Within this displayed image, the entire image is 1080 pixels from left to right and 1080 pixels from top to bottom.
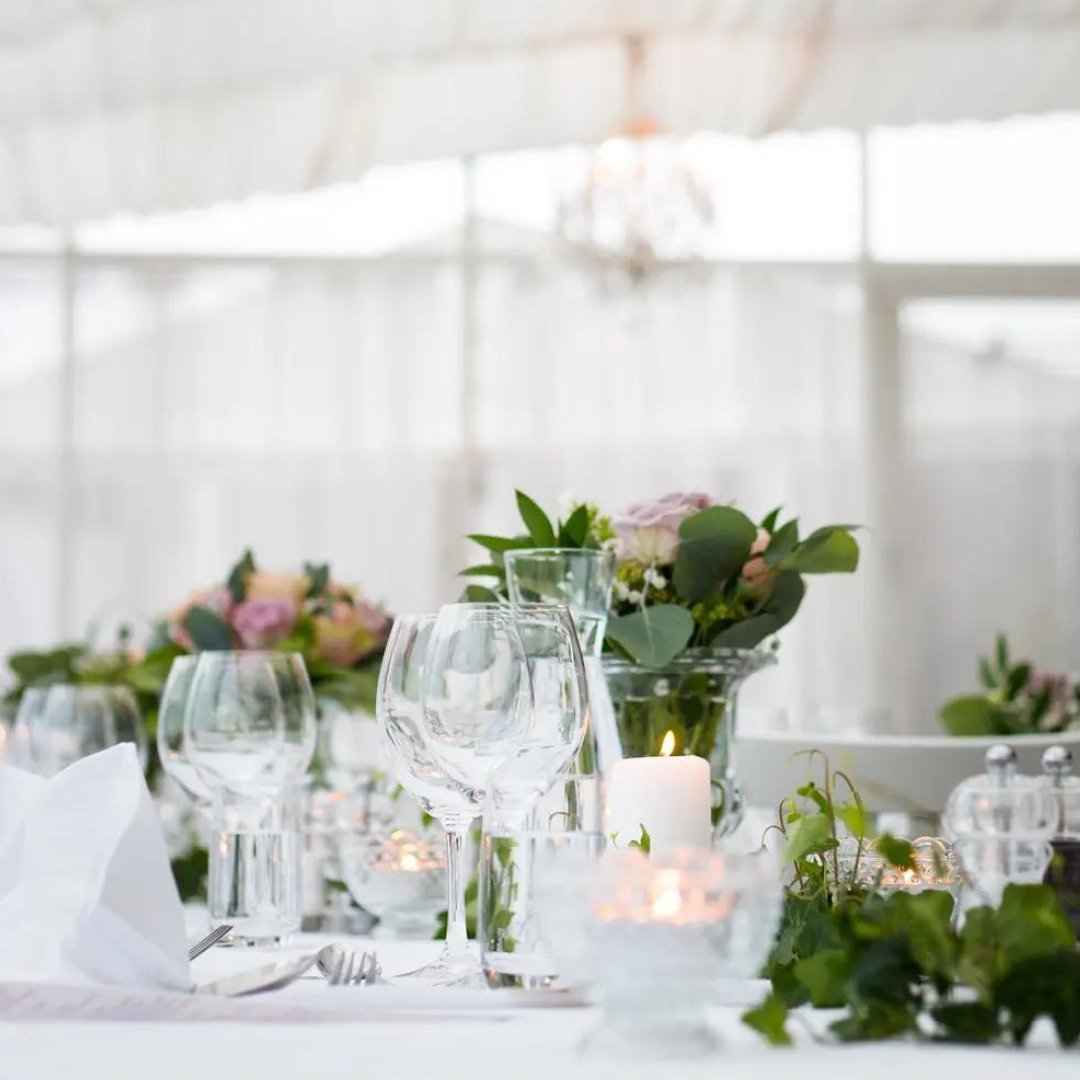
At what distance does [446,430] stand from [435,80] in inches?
86.3

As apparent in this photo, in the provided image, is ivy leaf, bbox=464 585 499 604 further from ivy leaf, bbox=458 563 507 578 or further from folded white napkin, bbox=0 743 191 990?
folded white napkin, bbox=0 743 191 990

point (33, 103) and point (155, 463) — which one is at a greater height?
point (33, 103)

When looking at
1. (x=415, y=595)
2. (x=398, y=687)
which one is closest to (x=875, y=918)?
(x=398, y=687)

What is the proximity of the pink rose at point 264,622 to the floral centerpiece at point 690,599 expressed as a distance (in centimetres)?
75

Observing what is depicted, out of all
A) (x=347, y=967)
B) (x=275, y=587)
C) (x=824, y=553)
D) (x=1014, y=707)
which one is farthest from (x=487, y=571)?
(x=1014, y=707)

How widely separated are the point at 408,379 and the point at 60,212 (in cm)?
223

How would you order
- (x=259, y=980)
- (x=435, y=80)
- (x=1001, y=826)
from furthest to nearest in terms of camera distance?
(x=435, y=80) → (x=1001, y=826) → (x=259, y=980)

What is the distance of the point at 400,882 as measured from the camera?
1.36 metres

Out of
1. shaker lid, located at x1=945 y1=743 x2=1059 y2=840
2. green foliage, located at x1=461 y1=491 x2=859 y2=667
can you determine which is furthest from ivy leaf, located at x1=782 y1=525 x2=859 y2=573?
shaker lid, located at x1=945 y1=743 x2=1059 y2=840

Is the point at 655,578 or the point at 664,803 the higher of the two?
the point at 655,578

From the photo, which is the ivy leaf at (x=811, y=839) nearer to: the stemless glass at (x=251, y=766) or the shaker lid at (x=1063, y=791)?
the shaker lid at (x=1063, y=791)

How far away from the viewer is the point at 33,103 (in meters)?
3.15

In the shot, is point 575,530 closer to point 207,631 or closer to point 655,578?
point 655,578

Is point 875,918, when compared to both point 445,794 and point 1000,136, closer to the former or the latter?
point 445,794
